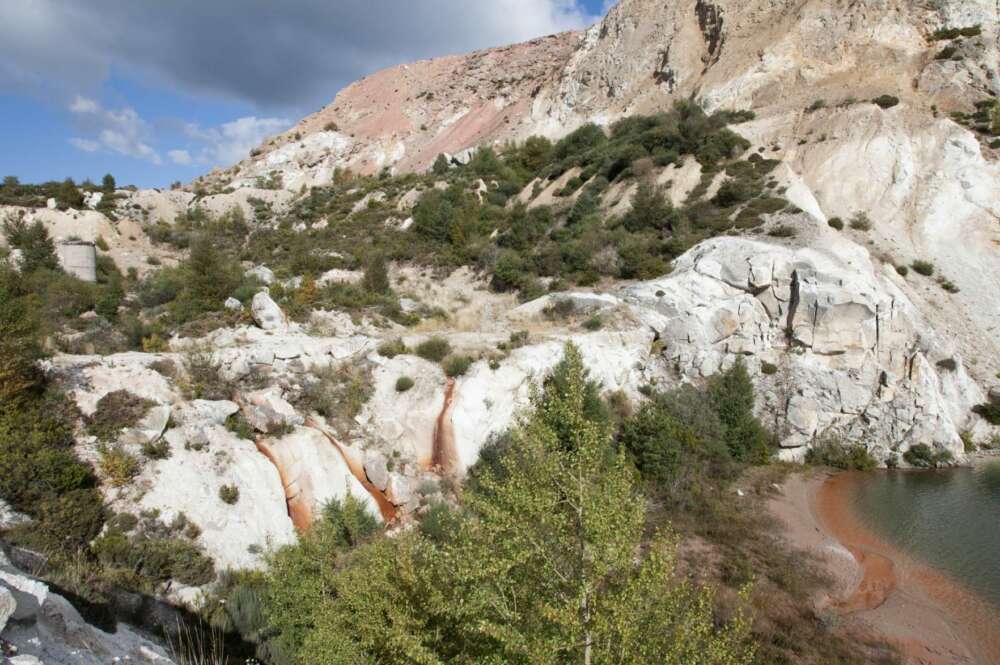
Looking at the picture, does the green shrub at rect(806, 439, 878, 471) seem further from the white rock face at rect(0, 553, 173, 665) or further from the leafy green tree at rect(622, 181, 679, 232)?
the white rock face at rect(0, 553, 173, 665)

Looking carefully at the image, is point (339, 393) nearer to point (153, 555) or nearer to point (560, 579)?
point (153, 555)

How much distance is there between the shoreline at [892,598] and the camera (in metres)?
8.30

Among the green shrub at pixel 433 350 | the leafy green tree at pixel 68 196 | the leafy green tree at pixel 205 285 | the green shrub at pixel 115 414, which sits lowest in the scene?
the green shrub at pixel 115 414

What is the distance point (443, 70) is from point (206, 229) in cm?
4023

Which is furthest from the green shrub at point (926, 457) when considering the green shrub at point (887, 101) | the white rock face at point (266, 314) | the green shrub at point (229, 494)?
the white rock face at point (266, 314)

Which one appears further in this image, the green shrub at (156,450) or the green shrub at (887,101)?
the green shrub at (887,101)

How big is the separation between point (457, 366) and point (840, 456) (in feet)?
46.1

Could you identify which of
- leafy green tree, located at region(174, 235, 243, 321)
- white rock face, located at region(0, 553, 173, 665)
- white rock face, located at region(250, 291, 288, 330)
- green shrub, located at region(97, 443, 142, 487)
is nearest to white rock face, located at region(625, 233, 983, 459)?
white rock face, located at region(250, 291, 288, 330)

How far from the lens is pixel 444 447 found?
12.5m

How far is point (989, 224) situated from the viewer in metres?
21.5

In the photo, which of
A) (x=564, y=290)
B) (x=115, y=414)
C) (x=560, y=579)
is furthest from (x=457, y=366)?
(x=560, y=579)

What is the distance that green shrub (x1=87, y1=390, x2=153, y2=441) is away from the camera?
9.31 metres

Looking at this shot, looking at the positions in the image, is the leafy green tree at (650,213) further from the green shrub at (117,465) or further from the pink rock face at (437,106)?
the pink rock face at (437,106)

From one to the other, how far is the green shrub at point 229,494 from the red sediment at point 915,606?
482 inches
